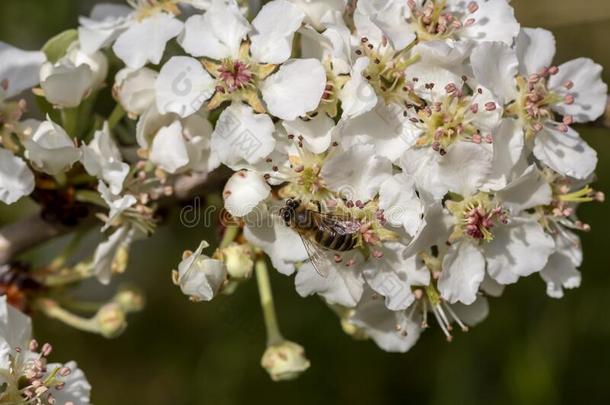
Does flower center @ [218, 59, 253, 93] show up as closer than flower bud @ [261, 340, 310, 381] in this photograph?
A: Yes

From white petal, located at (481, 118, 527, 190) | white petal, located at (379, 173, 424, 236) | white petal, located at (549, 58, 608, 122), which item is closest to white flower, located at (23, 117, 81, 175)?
white petal, located at (379, 173, 424, 236)

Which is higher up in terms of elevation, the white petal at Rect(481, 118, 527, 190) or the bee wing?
the white petal at Rect(481, 118, 527, 190)

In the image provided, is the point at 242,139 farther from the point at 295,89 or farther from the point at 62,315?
the point at 62,315

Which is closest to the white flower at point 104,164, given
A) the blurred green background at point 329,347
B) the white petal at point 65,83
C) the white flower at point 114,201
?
the white flower at point 114,201

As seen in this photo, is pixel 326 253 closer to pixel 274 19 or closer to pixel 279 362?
pixel 279 362

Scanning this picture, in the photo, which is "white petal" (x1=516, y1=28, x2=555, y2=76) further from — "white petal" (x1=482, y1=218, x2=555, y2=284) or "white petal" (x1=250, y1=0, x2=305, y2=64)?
"white petal" (x1=250, y1=0, x2=305, y2=64)
